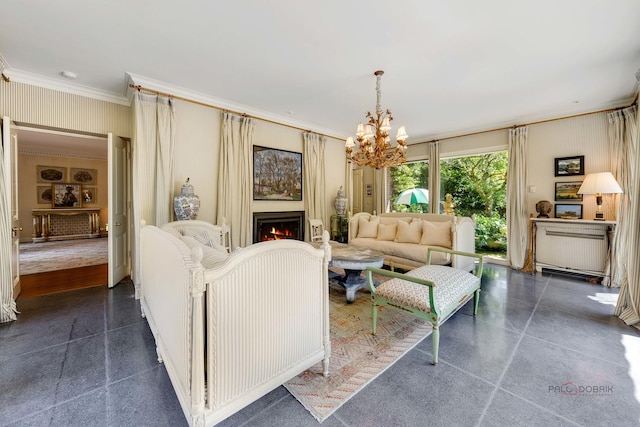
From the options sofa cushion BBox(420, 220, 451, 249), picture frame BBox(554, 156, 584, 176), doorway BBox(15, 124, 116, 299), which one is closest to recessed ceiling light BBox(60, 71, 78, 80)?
doorway BBox(15, 124, 116, 299)

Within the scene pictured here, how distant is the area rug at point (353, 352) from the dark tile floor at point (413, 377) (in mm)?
68

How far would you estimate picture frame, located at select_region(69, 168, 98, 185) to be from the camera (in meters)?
8.17

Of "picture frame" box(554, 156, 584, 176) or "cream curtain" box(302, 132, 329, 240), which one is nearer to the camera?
"picture frame" box(554, 156, 584, 176)

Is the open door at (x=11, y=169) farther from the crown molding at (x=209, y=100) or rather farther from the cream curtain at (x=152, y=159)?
the crown molding at (x=209, y=100)

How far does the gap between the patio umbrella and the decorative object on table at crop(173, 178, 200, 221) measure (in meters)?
4.75

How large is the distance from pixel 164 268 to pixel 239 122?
3249mm

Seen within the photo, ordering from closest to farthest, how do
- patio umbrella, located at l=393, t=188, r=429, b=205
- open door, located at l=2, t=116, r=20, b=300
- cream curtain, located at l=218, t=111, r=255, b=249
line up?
open door, located at l=2, t=116, r=20, b=300, cream curtain, located at l=218, t=111, r=255, b=249, patio umbrella, located at l=393, t=188, r=429, b=205

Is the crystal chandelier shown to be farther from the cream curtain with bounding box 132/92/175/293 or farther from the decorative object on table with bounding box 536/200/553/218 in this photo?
the decorative object on table with bounding box 536/200/553/218

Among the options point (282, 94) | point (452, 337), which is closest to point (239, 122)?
point (282, 94)

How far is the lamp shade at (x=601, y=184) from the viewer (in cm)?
367

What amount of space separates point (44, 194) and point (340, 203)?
9039 mm

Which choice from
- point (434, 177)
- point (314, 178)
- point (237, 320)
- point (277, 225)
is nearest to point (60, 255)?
point (277, 225)

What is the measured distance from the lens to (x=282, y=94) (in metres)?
3.86

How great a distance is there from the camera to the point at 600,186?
147 inches
